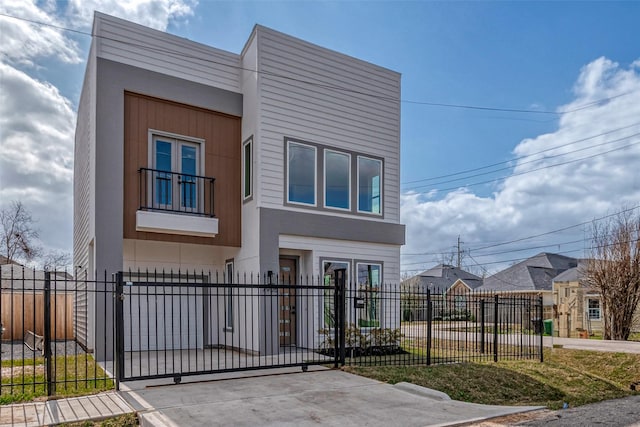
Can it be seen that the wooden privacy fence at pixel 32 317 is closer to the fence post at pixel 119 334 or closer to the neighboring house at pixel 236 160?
the neighboring house at pixel 236 160

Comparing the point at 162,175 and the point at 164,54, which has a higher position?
the point at 164,54

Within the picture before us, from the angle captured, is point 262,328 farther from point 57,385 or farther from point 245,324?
point 57,385

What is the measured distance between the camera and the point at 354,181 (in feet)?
43.0

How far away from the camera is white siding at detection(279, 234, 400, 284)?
12.0 metres

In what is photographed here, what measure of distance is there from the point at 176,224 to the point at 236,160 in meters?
2.32

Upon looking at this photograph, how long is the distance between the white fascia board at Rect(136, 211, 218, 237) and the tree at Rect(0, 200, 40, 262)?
20602 millimetres

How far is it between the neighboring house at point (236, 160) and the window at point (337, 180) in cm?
3

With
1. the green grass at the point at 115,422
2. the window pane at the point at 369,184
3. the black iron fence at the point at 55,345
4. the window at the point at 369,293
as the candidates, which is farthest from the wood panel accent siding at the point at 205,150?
the green grass at the point at 115,422

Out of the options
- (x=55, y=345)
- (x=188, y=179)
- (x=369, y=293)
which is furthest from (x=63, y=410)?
(x=369, y=293)

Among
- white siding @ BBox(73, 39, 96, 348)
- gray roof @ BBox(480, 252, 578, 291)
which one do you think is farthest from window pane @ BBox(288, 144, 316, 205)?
gray roof @ BBox(480, 252, 578, 291)

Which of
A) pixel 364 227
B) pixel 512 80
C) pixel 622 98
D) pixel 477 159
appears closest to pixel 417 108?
pixel 512 80

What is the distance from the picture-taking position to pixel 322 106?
1271cm

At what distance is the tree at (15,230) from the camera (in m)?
27.3

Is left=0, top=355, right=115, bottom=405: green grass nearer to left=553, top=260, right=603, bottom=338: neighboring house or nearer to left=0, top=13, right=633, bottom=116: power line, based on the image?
left=0, top=13, right=633, bottom=116: power line
